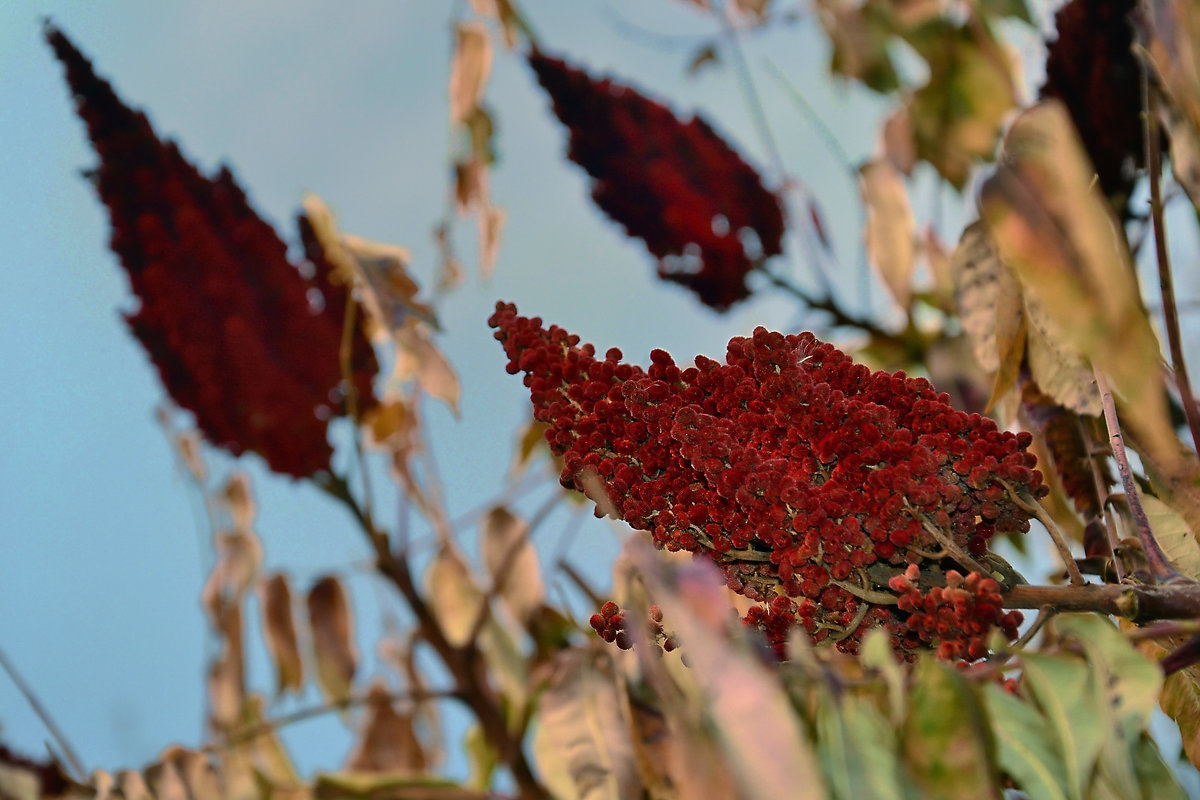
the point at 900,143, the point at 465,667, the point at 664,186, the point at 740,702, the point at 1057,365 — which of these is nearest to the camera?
the point at 740,702

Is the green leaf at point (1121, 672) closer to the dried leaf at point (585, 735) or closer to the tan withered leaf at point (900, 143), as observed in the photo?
the dried leaf at point (585, 735)

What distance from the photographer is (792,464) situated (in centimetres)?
81

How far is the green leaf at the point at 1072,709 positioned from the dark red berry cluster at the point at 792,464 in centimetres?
12

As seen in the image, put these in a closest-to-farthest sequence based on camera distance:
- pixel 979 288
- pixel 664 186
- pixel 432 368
Result: 1. pixel 979 288
2. pixel 432 368
3. pixel 664 186

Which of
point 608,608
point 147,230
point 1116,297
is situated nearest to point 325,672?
point 147,230

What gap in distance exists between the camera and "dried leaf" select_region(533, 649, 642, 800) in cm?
97

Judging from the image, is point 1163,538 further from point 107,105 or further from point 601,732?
point 107,105

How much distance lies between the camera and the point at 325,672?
1.78 m

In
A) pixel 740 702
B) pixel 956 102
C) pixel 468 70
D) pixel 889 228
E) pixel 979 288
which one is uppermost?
pixel 468 70

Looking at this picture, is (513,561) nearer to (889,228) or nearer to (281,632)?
(281,632)

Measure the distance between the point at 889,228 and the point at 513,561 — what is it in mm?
882

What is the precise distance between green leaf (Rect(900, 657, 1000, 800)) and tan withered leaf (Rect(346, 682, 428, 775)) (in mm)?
1332

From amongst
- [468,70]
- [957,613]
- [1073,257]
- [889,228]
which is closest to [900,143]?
[889,228]

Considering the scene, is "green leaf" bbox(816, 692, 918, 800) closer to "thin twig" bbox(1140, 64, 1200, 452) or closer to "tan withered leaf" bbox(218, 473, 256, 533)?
"thin twig" bbox(1140, 64, 1200, 452)
